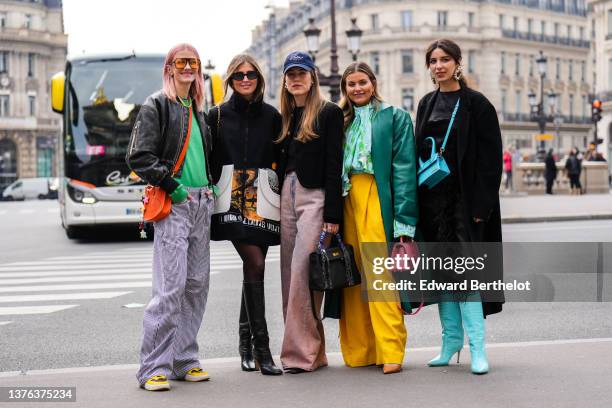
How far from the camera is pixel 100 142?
55.9ft

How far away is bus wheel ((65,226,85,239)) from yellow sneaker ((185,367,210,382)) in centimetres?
1343

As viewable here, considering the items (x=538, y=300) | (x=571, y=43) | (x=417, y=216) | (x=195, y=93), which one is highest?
(x=571, y=43)

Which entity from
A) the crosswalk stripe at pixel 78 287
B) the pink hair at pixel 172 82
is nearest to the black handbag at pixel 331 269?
the pink hair at pixel 172 82

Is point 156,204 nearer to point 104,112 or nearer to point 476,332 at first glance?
point 476,332

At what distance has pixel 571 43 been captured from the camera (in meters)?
102

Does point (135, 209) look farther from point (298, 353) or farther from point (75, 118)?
point (298, 353)

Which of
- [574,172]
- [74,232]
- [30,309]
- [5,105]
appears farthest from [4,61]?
[30,309]

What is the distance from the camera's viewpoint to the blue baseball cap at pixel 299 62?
18.1 feet

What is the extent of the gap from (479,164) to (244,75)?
1490 mm

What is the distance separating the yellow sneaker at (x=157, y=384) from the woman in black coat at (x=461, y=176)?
5.32ft

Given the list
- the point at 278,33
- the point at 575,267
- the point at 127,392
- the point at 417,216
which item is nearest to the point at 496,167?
the point at 417,216

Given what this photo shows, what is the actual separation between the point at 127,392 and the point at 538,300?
4.98 metres

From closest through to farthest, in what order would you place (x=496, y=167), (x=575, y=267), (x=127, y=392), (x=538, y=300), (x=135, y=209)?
1. (x=127, y=392)
2. (x=496, y=167)
3. (x=538, y=300)
4. (x=575, y=267)
5. (x=135, y=209)

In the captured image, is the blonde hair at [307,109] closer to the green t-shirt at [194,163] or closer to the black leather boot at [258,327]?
the green t-shirt at [194,163]
